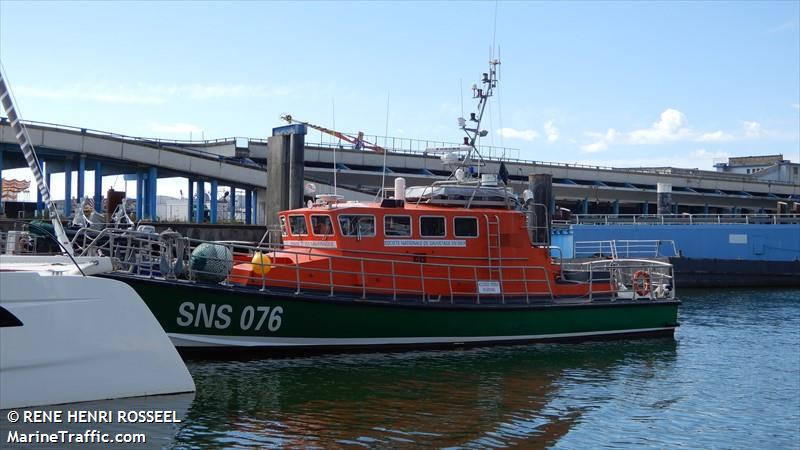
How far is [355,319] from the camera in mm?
12781

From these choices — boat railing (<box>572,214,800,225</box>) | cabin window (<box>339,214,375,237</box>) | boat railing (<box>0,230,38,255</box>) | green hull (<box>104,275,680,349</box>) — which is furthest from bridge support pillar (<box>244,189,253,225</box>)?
boat railing (<box>0,230,38,255</box>)

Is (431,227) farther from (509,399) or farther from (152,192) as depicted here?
(152,192)

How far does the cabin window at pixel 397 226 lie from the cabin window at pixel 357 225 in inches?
9.5

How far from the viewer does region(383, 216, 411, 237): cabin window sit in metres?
13.5

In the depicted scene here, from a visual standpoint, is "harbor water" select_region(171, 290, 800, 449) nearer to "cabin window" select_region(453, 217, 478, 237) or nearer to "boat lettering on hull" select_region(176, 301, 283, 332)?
"boat lettering on hull" select_region(176, 301, 283, 332)

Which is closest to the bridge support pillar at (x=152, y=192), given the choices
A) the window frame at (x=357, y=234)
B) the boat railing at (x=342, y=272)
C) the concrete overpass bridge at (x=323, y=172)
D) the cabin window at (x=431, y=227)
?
the concrete overpass bridge at (x=323, y=172)

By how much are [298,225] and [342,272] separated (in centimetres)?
176

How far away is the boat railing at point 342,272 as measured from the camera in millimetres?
11523

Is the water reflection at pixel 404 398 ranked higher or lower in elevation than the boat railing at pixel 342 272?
lower

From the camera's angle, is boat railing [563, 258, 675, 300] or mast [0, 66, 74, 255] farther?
boat railing [563, 258, 675, 300]

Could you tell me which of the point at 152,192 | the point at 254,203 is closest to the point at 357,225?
the point at 152,192

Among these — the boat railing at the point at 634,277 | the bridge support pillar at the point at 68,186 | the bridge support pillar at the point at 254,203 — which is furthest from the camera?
the bridge support pillar at the point at 254,203

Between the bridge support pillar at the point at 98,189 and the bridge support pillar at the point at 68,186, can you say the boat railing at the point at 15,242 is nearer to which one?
the bridge support pillar at the point at 98,189

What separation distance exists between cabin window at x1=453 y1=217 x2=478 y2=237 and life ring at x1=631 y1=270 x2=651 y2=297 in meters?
4.46
